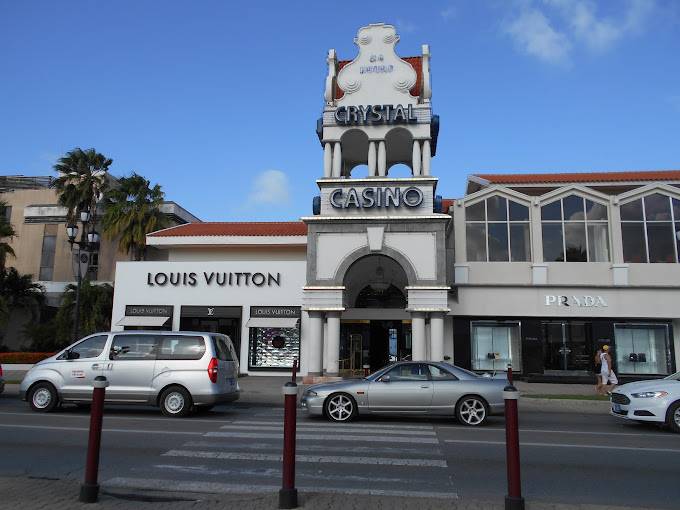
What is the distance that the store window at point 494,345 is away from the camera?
79.9 feet

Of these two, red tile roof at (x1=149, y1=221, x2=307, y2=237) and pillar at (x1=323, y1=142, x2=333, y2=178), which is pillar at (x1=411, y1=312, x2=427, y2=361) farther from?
red tile roof at (x1=149, y1=221, x2=307, y2=237)

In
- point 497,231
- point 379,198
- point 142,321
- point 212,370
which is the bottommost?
point 212,370

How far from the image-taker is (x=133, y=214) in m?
32.2

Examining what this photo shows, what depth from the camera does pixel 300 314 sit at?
2597 centimetres

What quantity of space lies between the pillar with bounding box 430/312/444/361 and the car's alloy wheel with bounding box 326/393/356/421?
9631 mm

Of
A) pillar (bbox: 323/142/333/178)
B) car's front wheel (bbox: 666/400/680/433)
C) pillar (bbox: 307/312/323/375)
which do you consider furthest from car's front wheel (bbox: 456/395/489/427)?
pillar (bbox: 323/142/333/178)

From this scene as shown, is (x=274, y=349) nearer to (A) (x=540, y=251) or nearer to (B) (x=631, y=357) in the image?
(A) (x=540, y=251)

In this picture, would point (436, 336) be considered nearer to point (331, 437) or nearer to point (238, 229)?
point (331, 437)

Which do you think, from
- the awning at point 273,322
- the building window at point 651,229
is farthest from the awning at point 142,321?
the building window at point 651,229

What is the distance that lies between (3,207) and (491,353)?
28.9 m

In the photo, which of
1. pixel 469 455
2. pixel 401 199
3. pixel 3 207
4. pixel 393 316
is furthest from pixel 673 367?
pixel 3 207

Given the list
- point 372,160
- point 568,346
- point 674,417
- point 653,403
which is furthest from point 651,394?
point 372,160

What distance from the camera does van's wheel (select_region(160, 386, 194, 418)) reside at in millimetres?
12625

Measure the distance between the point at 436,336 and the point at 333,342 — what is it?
13.3 ft
